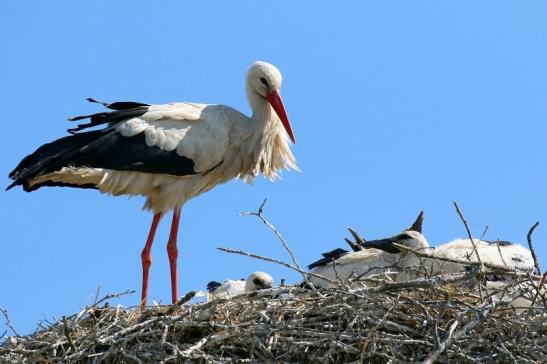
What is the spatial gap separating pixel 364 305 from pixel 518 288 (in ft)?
2.54

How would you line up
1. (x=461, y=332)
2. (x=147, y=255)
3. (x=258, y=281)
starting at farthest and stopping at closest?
(x=147, y=255)
(x=258, y=281)
(x=461, y=332)

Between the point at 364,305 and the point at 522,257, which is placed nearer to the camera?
the point at 364,305

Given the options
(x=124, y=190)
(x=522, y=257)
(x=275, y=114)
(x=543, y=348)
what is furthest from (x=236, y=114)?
(x=543, y=348)

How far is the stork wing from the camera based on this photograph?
29.8 ft

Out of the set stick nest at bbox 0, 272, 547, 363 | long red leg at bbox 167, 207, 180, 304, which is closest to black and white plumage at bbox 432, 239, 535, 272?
stick nest at bbox 0, 272, 547, 363

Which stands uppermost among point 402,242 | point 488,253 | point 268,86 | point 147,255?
point 268,86

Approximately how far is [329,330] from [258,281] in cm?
167

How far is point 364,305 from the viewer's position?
22.6 ft

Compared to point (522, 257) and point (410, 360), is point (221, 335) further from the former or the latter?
point (522, 257)

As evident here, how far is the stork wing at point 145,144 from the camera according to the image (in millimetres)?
9078

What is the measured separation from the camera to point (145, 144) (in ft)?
30.2

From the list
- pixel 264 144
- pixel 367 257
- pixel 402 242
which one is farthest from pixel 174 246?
pixel 402 242

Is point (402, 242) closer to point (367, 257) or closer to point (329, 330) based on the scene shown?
point (367, 257)

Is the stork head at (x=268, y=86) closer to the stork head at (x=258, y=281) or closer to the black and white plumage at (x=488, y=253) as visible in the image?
the stork head at (x=258, y=281)
